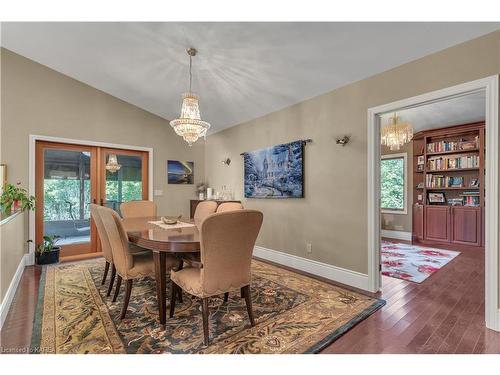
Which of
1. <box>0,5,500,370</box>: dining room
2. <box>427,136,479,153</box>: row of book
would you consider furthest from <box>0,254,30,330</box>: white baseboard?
<box>427,136,479,153</box>: row of book

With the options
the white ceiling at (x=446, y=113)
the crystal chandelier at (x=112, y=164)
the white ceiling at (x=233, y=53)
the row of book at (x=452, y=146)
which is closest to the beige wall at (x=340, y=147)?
the white ceiling at (x=233, y=53)

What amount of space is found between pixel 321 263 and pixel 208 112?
316cm

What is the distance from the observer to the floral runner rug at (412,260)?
3.26 m

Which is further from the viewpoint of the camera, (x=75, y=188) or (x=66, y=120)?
(x=75, y=188)

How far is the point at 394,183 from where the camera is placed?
19.7 ft

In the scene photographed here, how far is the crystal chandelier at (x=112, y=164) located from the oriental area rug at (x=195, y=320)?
6.99 feet

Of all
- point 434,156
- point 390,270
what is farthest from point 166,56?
point 434,156

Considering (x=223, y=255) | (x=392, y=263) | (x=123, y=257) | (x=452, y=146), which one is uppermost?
(x=452, y=146)

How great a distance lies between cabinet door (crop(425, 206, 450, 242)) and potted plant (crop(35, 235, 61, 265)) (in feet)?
23.1

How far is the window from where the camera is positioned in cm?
583

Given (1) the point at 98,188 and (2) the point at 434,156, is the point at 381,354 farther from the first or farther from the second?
(2) the point at 434,156

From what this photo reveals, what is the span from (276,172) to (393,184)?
148 inches

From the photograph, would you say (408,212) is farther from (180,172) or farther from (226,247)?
(226,247)

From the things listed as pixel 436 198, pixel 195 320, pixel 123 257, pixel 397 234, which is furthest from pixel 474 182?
pixel 123 257
